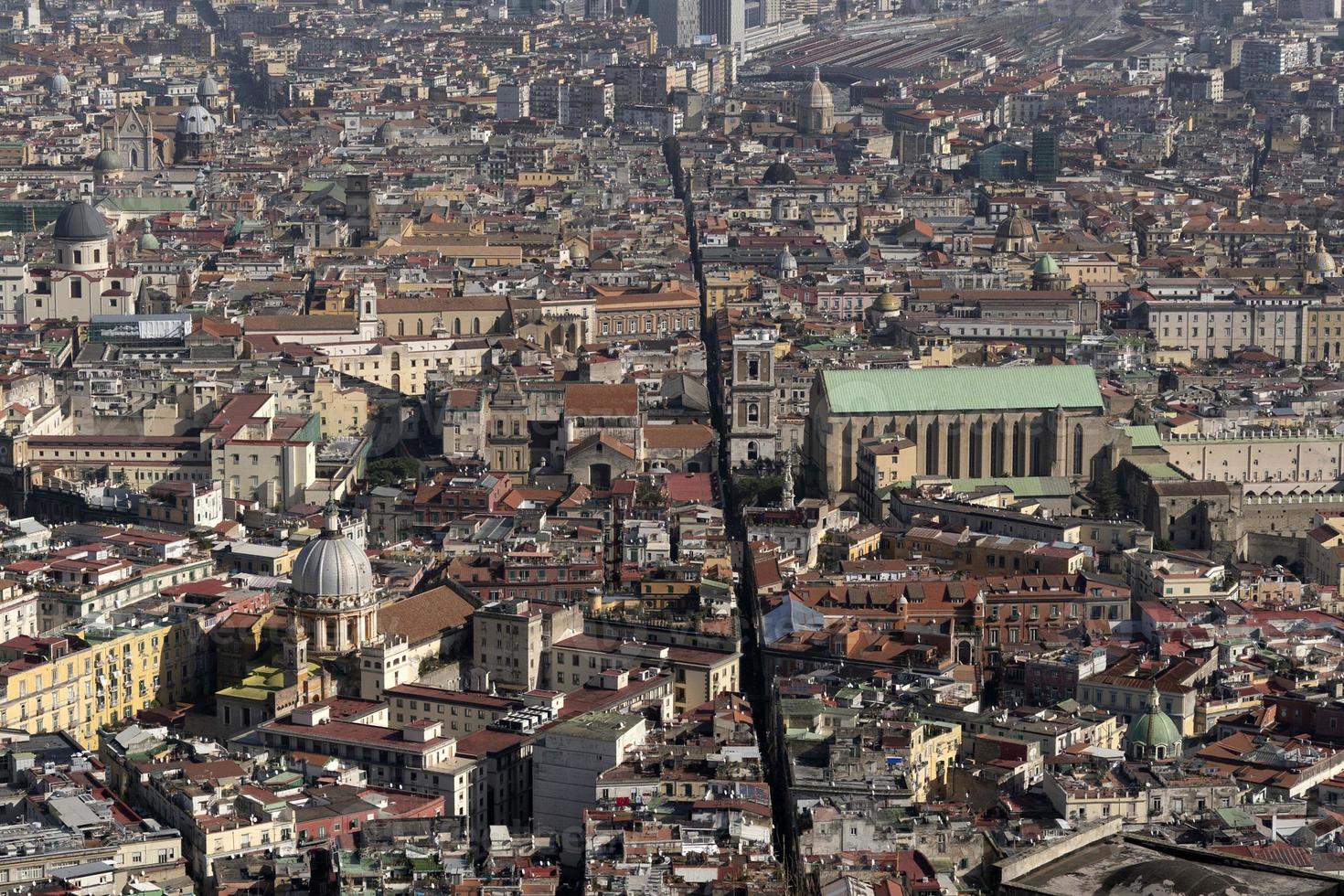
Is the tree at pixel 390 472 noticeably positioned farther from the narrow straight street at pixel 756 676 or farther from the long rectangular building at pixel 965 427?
the long rectangular building at pixel 965 427

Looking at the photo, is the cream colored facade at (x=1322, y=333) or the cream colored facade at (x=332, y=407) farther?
the cream colored facade at (x=1322, y=333)

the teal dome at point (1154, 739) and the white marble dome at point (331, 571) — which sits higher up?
the white marble dome at point (331, 571)

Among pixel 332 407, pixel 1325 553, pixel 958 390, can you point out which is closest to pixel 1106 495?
pixel 958 390

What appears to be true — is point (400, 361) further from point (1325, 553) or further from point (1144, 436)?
point (1325, 553)

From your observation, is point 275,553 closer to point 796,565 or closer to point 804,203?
point 796,565

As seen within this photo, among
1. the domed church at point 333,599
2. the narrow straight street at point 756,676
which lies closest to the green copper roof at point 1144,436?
the narrow straight street at point 756,676

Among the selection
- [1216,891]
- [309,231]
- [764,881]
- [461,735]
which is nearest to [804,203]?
[309,231]

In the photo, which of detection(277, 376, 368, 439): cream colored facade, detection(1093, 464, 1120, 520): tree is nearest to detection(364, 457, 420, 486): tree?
detection(277, 376, 368, 439): cream colored facade
